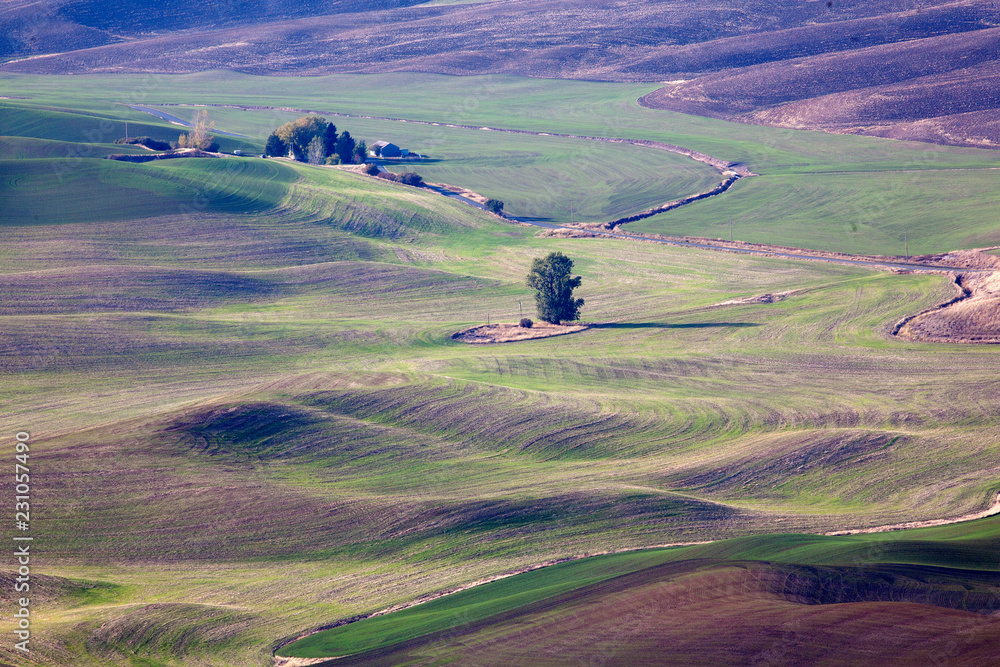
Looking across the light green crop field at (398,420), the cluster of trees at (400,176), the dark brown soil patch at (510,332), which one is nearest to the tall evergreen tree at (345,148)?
the cluster of trees at (400,176)

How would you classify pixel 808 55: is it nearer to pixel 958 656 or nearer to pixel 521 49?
pixel 521 49

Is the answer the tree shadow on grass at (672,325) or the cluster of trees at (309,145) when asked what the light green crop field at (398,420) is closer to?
the tree shadow on grass at (672,325)

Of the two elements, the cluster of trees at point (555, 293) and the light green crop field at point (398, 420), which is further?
the cluster of trees at point (555, 293)

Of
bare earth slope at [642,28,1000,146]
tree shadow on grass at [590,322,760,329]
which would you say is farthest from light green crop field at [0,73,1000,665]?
bare earth slope at [642,28,1000,146]

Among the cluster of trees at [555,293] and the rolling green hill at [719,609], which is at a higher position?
the cluster of trees at [555,293]

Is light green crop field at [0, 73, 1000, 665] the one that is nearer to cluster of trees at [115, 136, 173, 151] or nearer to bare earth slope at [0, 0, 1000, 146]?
cluster of trees at [115, 136, 173, 151]
